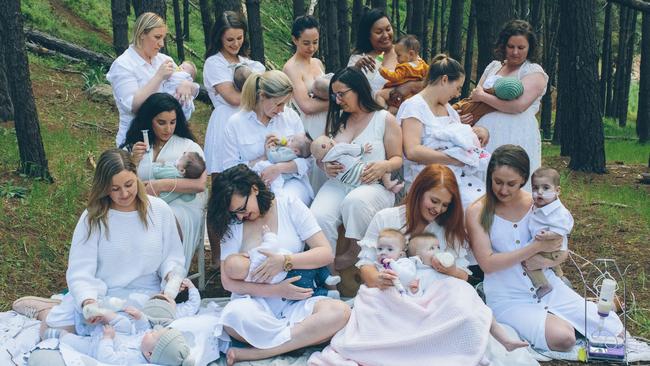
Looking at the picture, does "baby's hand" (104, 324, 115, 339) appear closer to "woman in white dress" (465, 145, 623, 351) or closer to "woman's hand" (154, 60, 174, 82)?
"woman's hand" (154, 60, 174, 82)

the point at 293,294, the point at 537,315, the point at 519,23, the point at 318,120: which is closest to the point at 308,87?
the point at 318,120

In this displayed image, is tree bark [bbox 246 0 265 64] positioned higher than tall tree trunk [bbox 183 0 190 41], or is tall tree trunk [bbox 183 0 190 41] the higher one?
tall tree trunk [bbox 183 0 190 41]

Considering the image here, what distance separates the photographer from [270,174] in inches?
239

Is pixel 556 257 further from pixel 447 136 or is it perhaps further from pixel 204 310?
pixel 204 310

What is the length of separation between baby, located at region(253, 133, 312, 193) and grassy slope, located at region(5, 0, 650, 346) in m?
2.01

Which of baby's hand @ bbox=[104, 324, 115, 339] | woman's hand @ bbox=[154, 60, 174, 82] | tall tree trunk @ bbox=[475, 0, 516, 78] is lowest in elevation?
baby's hand @ bbox=[104, 324, 115, 339]

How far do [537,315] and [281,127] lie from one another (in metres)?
2.42

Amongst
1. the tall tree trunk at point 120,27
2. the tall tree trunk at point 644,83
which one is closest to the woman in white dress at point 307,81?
the tall tree trunk at point 120,27

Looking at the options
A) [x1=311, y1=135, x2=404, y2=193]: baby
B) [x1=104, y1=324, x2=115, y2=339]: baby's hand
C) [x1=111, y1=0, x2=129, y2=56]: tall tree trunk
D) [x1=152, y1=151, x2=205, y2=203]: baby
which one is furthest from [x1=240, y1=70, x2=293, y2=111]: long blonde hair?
[x1=111, y1=0, x2=129, y2=56]: tall tree trunk

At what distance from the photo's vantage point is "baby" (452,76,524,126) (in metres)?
6.36

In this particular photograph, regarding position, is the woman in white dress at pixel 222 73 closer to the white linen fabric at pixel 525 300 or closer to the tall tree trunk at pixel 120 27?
the white linen fabric at pixel 525 300

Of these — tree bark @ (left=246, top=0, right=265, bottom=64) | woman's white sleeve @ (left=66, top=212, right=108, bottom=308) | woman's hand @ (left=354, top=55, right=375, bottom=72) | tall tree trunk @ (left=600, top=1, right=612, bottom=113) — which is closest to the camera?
woman's white sleeve @ (left=66, top=212, right=108, bottom=308)

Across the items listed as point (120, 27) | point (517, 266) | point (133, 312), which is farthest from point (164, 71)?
point (120, 27)

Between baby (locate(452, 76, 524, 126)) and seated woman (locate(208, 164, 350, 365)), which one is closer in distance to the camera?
seated woman (locate(208, 164, 350, 365))
